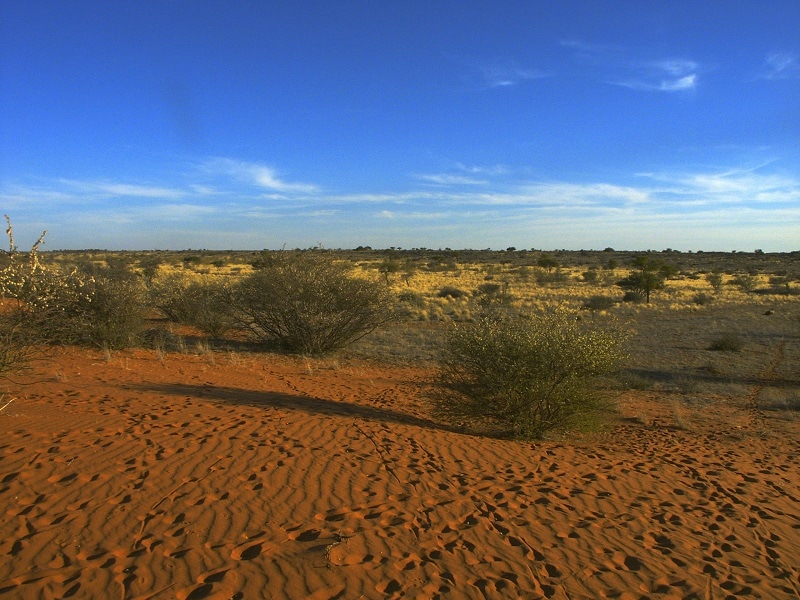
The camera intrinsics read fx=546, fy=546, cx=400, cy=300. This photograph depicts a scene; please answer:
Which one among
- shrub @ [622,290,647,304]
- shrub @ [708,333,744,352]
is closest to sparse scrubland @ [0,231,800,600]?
shrub @ [708,333,744,352]

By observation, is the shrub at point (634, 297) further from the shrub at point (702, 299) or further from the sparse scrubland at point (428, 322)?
the shrub at point (702, 299)

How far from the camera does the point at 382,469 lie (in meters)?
6.50

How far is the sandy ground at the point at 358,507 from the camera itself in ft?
13.6

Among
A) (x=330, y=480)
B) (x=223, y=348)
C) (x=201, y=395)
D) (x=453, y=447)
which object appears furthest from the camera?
(x=223, y=348)

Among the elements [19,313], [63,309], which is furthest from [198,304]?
[19,313]

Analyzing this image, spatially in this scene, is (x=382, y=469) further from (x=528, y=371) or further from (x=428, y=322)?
(x=428, y=322)

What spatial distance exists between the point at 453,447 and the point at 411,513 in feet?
8.59

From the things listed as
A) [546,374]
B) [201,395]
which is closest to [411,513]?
[546,374]

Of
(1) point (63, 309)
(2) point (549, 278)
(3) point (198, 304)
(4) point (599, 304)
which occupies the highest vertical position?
(1) point (63, 309)

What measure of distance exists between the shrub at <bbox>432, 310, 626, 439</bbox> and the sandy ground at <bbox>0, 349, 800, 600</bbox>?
658 mm

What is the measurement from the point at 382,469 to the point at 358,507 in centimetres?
115

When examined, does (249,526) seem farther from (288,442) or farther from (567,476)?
(567,476)

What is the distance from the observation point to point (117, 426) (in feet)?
24.3

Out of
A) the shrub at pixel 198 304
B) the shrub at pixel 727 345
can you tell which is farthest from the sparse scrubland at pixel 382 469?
the shrub at pixel 727 345
